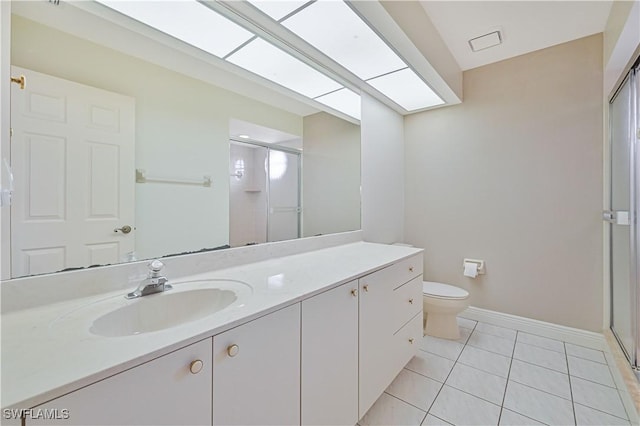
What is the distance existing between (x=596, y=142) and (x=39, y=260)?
10.9 feet

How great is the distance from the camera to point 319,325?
1.05m

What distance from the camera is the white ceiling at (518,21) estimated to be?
175cm

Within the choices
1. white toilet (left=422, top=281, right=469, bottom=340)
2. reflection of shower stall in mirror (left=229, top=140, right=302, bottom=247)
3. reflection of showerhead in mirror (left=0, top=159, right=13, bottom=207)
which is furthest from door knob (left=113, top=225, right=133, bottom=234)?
white toilet (left=422, top=281, right=469, bottom=340)

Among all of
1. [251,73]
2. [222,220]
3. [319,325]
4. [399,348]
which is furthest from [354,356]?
[251,73]

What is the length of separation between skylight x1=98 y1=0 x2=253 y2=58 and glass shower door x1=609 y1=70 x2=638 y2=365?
7.84 ft

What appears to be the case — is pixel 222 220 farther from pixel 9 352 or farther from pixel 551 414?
pixel 551 414

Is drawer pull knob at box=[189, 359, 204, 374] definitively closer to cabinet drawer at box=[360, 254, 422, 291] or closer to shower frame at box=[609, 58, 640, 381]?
cabinet drawer at box=[360, 254, 422, 291]

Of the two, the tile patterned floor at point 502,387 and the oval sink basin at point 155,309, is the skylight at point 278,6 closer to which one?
the oval sink basin at point 155,309

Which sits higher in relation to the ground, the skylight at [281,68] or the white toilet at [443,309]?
the skylight at [281,68]

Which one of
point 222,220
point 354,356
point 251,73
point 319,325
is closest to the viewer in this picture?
point 319,325

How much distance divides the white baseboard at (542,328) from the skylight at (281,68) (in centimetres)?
244

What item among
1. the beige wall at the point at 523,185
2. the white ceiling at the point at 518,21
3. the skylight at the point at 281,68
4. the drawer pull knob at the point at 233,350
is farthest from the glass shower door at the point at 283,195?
the beige wall at the point at 523,185

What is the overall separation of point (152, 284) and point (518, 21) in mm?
2804

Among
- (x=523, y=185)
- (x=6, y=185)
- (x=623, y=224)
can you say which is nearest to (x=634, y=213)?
(x=623, y=224)
